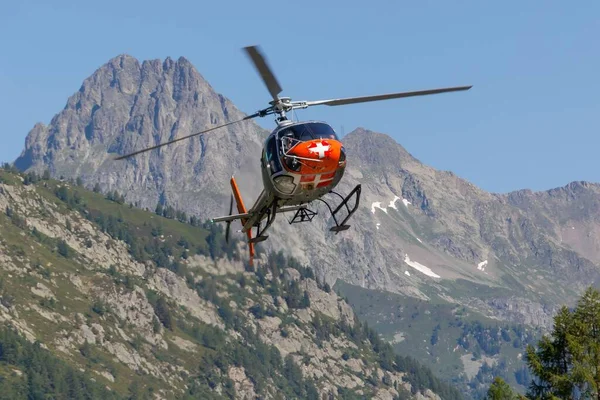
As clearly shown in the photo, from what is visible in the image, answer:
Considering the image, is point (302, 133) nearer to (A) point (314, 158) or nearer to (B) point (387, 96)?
(A) point (314, 158)

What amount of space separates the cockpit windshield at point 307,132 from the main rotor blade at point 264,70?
6.87ft

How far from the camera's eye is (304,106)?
6756 centimetres

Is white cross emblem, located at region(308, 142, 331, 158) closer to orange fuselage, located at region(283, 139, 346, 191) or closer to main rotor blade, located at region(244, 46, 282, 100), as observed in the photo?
orange fuselage, located at region(283, 139, 346, 191)

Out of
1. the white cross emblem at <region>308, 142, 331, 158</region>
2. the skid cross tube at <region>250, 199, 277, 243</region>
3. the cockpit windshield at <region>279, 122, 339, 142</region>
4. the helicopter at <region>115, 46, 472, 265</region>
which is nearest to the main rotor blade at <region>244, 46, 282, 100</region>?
the helicopter at <region>115, 46, 472, 265</region>

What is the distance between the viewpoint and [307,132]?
2537 inches

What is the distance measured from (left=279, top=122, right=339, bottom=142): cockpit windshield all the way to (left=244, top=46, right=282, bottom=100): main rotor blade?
2.09 metres

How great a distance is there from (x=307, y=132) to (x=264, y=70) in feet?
17.7

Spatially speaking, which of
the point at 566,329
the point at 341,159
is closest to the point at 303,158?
the point at 341,159

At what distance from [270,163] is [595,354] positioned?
18.9 meters

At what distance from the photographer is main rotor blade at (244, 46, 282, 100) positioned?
56.7 metres

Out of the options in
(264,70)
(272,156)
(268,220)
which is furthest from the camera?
(268,220)

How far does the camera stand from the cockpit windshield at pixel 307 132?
2532 inches

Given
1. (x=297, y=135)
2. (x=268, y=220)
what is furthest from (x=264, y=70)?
(x=268, y=220)

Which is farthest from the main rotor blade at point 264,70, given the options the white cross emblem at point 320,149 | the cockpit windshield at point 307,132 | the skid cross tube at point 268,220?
the skid cross tube at point 268,220
